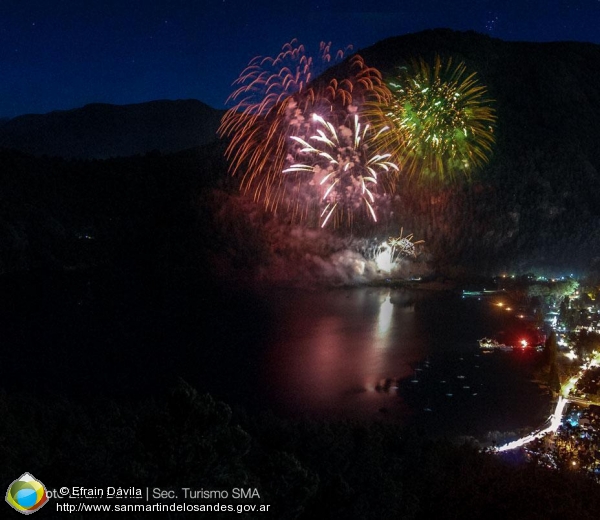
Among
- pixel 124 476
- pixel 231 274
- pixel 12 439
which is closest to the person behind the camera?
pixel 124 476

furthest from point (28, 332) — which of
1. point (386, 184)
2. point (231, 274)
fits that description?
point (386, 184)

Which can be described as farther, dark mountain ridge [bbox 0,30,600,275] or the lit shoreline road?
dark mountain ridge [bbox 0,30,600,275]

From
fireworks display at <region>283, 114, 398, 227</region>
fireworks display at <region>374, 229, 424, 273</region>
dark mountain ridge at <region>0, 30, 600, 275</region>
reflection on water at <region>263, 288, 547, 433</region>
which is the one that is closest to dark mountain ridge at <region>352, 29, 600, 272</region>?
dark mountain ridge at <region>0, 30, 600, 275</region>

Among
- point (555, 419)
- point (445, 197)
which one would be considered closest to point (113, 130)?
point (445, 197)

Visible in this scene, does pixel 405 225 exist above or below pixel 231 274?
above

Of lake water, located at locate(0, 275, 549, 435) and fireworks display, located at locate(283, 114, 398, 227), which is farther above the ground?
fireworks display, located at locate(283, 114, 398, 227)

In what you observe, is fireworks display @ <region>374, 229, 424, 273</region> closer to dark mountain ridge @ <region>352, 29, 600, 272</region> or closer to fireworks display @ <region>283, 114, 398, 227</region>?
dark mountain ridge @ <region>352, 29, 600, 272</region>

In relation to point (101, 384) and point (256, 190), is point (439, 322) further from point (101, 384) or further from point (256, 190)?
point (256, 190)

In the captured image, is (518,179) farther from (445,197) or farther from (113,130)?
(113,130)

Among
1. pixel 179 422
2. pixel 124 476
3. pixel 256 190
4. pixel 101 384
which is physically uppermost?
pixel 256 190
